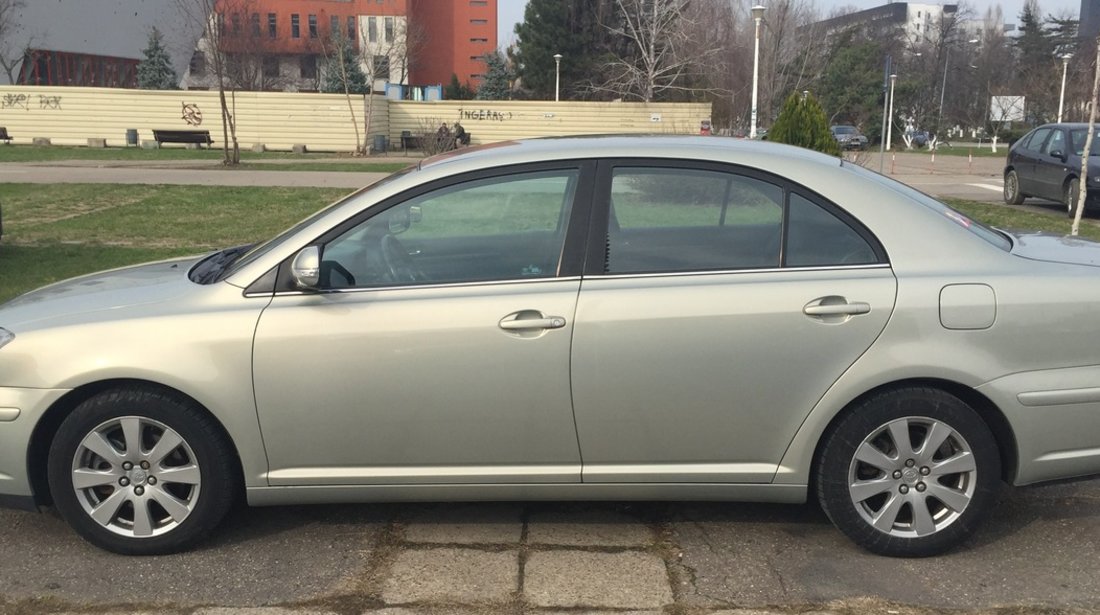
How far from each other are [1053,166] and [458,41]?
2954 inches

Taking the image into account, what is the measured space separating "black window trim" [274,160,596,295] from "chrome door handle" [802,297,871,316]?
2.82 feet

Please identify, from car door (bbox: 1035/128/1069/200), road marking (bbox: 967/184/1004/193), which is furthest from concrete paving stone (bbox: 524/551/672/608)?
road marking (bbox: 967/184/1004/193)

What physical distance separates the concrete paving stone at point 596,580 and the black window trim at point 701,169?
110 centimetres

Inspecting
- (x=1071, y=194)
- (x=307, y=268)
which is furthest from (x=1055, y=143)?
(x=307, y=268)

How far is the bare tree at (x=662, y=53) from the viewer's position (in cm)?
4528

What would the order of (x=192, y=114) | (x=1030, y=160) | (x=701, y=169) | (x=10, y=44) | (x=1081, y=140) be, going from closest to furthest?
1. (x=701, y=169)
2. (x=1081, y=140)
3. (x=1030, y=160)
4. (x=192, y=114)
5. (x=10, y=44)

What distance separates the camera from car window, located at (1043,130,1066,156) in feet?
51.4

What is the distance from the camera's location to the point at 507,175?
149 inches

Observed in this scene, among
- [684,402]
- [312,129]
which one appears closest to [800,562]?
[684,402]

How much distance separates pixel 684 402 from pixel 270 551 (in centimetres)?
Result: 173

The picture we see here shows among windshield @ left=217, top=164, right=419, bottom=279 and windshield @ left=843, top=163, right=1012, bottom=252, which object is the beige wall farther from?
windshield @ left=217, top=164, right=419, bottom=279

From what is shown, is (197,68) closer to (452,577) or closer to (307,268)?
(307,268)

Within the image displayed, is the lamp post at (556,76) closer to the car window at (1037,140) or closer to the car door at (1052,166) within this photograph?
the car window at (1037,140)

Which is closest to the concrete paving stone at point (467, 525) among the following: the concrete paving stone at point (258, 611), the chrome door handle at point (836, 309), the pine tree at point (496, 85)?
the concrete paving stone at point (258, 611)
